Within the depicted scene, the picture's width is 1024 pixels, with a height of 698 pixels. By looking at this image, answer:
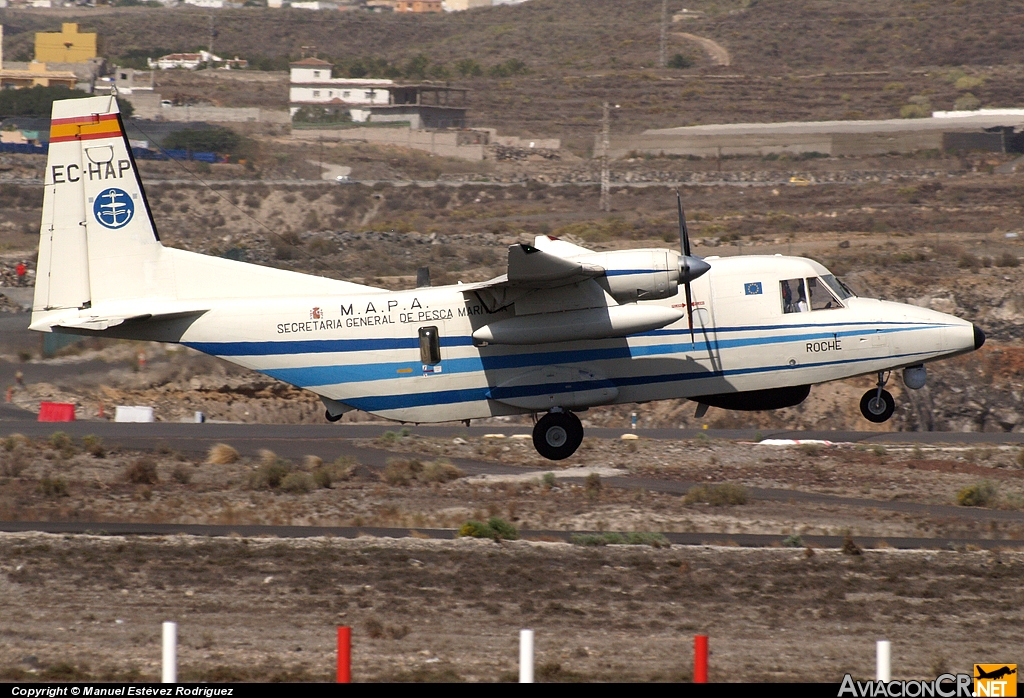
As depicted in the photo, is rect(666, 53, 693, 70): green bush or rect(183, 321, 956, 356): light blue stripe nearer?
rect(183, 321, 956, 356): light blue stripe

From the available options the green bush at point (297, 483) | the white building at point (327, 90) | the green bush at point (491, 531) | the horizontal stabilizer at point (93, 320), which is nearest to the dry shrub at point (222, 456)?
the green bush at point (297, 483)

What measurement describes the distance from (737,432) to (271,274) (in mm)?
23526

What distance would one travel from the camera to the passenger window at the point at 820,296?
813 inches

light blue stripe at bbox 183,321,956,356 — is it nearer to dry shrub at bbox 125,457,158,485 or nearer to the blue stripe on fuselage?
the blue stripe on fuselage

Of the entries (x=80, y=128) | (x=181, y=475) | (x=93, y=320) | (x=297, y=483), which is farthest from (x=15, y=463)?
(x=80, y=128)

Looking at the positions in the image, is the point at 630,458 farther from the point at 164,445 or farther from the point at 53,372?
the point at 53,372

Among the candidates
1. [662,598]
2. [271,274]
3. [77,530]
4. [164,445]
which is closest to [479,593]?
[662,598]

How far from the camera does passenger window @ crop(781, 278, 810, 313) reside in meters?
20.5

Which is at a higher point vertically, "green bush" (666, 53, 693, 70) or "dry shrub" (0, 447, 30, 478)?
"green bush" (666, 53, 693, 70)

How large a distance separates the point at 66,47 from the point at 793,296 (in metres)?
152

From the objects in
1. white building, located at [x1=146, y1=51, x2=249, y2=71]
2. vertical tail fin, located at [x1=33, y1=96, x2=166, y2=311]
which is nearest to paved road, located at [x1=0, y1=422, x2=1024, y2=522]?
vertical tail fin, located at [x1=33, y1=96, x2=166, y2=311]

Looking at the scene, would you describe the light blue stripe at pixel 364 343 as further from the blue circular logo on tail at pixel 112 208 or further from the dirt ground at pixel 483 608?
the dirt ground at pixel 483 608

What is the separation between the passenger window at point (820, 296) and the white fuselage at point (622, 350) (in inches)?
6.0

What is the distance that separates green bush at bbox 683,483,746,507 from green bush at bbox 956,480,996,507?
5712 millimetres
